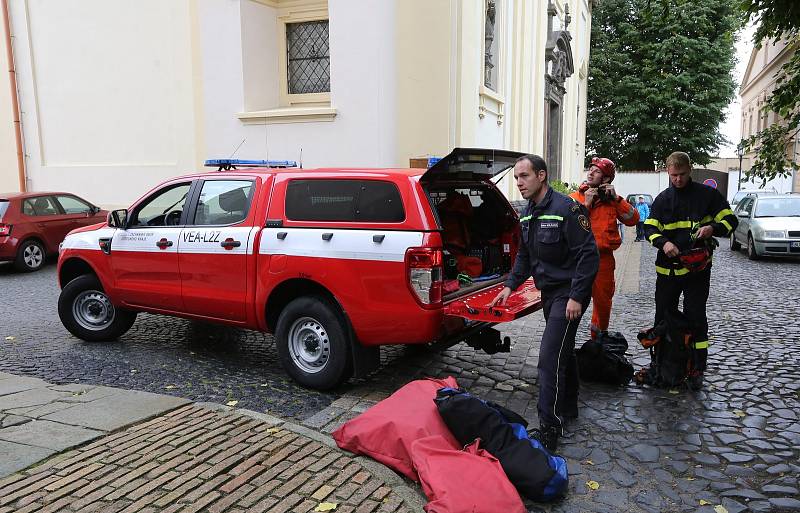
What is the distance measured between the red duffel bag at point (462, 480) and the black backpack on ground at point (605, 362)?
6.82ft

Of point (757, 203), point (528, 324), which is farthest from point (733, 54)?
point (528, 324)

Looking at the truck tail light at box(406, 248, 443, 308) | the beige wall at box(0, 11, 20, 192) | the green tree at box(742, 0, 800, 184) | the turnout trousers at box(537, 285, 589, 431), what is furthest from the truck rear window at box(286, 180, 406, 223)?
the beige wall at box(0, 11, 20, 192)

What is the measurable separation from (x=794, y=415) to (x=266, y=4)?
11887 millimetres

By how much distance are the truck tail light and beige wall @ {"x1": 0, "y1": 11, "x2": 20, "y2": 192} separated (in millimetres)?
14994

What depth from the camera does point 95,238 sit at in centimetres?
680

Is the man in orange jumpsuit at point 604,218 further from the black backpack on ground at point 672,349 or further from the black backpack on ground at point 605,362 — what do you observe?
the black backpack on ground at point 672,349

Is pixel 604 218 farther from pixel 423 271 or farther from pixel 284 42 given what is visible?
pixel 284 42

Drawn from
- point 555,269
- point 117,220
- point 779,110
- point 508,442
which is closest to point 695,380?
point 555,269

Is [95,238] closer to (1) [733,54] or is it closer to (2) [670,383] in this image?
(2) [670,383]

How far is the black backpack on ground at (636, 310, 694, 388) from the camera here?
17.6 feet

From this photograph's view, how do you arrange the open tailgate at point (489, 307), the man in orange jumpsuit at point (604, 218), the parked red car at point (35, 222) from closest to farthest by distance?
the open tailgate at point (489, 307), the man in orange jumpsuit at point (604, 218), the parked red car at point (35, 222)

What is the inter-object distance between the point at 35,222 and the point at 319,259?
9.82m

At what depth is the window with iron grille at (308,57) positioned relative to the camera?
13.2 m

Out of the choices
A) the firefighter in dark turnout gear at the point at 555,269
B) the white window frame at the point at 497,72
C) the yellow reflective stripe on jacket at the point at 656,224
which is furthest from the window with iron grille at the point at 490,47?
the firefighter in dark turnout gear at the point at 555,269
